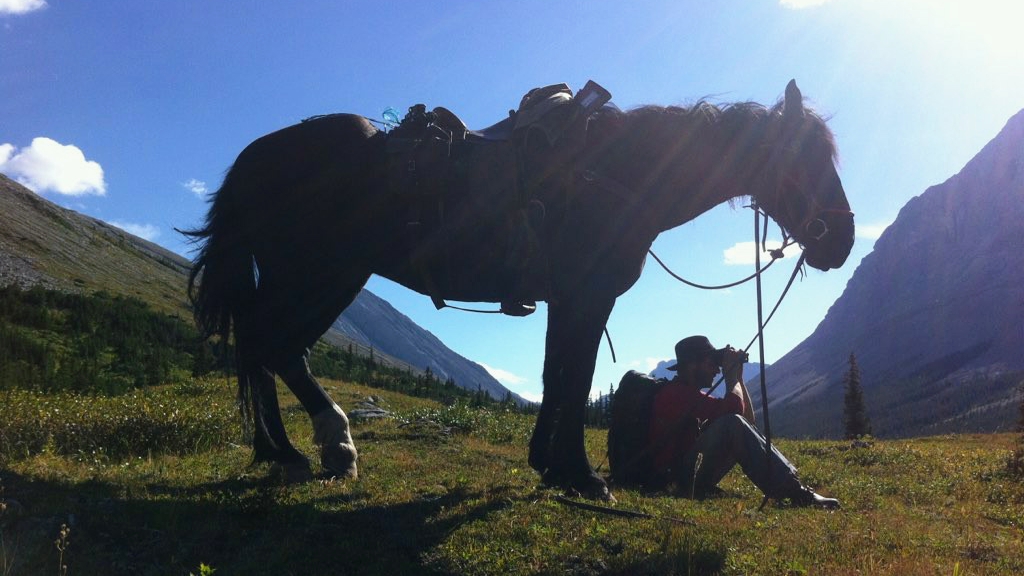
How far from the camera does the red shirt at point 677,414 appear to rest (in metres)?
7.06

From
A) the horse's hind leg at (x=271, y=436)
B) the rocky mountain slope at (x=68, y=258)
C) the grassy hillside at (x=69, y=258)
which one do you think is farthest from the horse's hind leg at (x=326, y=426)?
the grassy hillside at (x=69, y=258)

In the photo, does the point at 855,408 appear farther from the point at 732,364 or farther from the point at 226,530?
the point at 226,530

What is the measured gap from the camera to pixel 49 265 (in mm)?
96062

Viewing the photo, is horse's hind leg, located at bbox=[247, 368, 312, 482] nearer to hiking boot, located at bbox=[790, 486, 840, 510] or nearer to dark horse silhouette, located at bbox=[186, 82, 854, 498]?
dark horse silhouette, located at bbox=[186, 82, 854, 498]

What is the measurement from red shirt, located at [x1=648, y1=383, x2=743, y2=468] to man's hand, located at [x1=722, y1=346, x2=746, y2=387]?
31cm

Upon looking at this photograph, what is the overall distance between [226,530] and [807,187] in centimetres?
563

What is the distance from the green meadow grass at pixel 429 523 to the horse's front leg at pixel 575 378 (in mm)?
306

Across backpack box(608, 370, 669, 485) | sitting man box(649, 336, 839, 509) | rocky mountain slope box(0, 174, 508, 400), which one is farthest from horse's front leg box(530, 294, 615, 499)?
rocky mountain slope box(0, 174, 508, 400)

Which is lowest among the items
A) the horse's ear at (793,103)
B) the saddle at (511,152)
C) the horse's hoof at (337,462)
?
the horse's hoof at (337,462)

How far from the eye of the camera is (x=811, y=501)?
614cm

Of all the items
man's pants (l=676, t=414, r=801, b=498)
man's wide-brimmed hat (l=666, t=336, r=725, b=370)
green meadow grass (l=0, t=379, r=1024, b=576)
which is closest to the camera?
green meadow grass (l=0, t=379, r=1024, b=576)

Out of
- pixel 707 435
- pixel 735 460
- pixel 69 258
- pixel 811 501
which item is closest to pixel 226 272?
pixel 707 435

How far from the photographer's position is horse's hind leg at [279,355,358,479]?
21.2ft

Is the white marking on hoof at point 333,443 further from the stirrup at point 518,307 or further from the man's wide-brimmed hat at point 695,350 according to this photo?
the man's wide-brimmed hat at point 695,350
